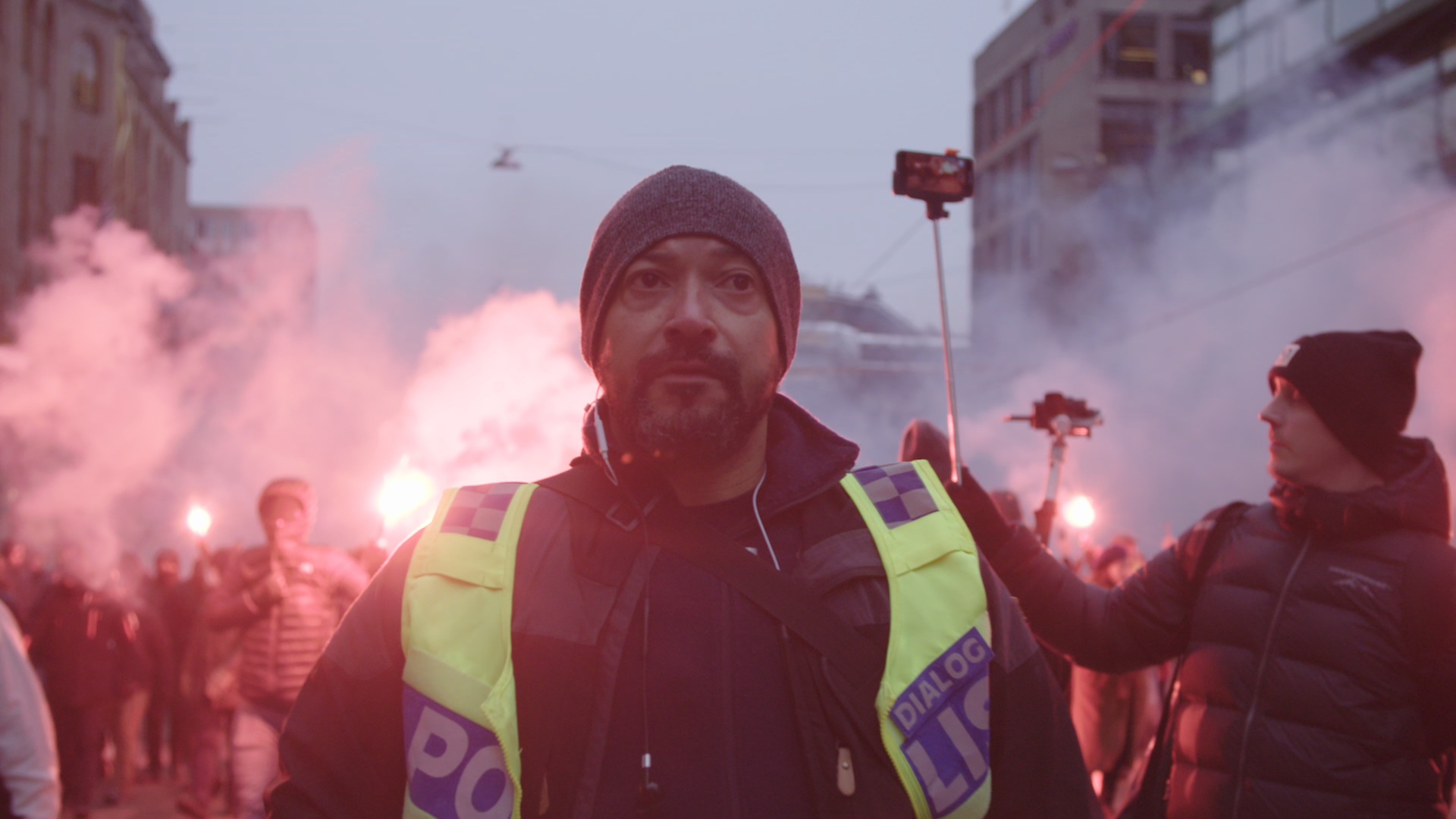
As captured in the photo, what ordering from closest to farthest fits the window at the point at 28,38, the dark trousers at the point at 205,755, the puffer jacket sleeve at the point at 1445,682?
the puffer jacket sleeve at the point at 1445,682, the dark trousers at the point at 205,755, the window at the point at 28,38

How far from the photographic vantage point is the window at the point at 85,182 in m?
25.6

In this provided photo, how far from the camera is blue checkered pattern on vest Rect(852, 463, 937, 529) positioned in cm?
192

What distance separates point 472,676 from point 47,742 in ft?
8.09

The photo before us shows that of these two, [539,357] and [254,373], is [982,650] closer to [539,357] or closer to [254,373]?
[539,357]

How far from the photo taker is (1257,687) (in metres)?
2.81

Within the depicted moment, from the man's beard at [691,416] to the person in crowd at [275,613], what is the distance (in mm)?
4583

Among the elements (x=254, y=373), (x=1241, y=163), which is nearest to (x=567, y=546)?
(x=1241, y=163)

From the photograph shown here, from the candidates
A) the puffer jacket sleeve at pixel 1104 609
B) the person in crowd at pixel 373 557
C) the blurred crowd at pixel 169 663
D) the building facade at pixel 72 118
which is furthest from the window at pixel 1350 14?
the building facade at pixel 72 118

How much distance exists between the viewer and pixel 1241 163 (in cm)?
2402

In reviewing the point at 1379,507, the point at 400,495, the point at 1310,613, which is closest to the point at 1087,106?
the point at 400,495

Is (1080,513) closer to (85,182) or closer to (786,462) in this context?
(786,462)

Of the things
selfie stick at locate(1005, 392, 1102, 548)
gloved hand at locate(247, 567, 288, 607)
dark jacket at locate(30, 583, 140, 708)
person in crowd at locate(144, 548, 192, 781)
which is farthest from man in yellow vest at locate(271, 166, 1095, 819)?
person in crowd at locate(144, 548, 192, 781)

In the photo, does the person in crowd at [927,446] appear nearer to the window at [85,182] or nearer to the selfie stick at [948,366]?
the selfie stick at [948,366]

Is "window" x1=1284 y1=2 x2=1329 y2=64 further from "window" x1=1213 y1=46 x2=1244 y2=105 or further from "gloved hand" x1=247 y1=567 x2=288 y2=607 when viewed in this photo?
"gloved hand" x1=247 y1=567 x2=288 y2=607
